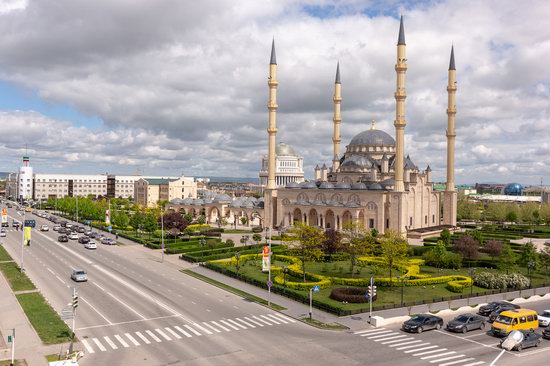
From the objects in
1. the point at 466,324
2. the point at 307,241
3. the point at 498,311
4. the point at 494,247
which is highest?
the point at 307,241

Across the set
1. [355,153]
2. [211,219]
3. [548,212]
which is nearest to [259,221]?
[211,219]

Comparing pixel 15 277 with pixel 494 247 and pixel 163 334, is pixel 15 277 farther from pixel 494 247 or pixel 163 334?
pixel 494 247

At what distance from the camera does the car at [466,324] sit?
34.7m

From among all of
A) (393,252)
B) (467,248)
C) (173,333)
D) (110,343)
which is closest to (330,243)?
(393,252)

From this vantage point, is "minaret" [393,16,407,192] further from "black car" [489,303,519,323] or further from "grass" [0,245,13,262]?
"grass" [0,245,13,262]

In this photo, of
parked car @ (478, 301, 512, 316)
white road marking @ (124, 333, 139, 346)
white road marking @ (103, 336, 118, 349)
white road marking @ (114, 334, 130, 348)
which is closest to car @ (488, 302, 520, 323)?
parked car @ (478, 301, 512, 316)

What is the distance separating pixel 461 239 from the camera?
6294 cm

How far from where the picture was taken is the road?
2873 cm

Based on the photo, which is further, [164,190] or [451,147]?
[164,190]

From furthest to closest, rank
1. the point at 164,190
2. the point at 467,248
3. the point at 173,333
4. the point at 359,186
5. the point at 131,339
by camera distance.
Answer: the point at 164,190
the point at 359,186
the point at 467,248
the point at 173,333
the point at 131,339

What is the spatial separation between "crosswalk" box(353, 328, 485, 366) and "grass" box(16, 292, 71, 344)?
2003 centimetres

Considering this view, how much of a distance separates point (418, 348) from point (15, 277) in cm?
4104

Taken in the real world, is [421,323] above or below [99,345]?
above

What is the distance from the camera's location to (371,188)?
9425cm
